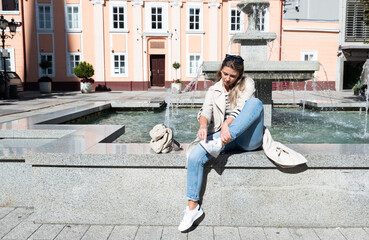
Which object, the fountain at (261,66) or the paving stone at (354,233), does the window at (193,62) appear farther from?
the paving stone at (354,233)

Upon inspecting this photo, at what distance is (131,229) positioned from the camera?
2.96 m

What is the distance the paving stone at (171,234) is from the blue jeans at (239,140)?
30cm

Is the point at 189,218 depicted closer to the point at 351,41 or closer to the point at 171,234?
the point at 171,234

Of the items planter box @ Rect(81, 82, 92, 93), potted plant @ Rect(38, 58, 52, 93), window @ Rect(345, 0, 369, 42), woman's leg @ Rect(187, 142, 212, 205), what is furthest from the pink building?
woman's leg @ Rect(187, 142, 212, 205)

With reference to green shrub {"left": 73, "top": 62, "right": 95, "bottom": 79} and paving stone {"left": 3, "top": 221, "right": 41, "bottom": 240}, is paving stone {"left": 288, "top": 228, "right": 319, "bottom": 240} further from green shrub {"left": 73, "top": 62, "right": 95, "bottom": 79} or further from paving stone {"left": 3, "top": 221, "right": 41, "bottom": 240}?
green shrub {"left": 73, "top": 62, "right": 95, "bottom": 79}

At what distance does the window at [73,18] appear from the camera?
24.0 meters

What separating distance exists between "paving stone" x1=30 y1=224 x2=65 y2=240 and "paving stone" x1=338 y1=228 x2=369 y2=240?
2.35 metres

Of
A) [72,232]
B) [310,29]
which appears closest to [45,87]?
[310,29]

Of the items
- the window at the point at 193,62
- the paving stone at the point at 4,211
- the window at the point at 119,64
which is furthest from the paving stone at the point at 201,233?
the window at the point at 119,64

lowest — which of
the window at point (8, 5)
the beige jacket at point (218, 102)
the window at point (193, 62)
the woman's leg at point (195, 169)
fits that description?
the woman's leg at point (195, 169)

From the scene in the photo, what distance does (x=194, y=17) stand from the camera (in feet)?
79.7

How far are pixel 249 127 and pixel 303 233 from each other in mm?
971

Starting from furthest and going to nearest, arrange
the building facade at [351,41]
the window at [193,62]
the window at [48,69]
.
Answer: the building facade at [351,41] → the window at [193,62] → the window at [48,69]

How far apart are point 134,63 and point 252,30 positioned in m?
17.4
